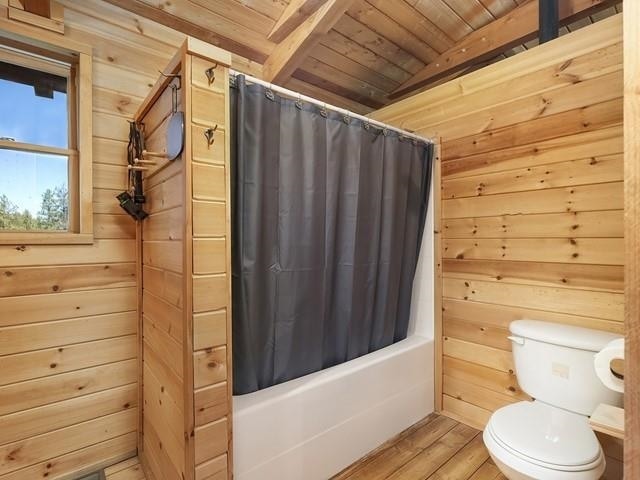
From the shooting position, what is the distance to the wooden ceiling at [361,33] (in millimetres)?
1775

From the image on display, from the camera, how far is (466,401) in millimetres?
2023

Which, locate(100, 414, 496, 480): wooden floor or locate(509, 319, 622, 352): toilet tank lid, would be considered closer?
locate(509, 319, 622, 352): toilet tank lid

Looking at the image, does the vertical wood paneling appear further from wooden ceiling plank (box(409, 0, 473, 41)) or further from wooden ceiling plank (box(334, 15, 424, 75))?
wooden ceiling plank (box(409, 0, 473, 41))

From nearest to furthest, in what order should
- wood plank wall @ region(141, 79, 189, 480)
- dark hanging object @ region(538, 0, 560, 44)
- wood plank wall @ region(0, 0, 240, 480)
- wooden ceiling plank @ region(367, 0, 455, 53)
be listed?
wood plank wall @ region(141, 79, 189, 480)
wood plank wall @ region(0, 0, 240, 480)
dark hanging object @ region(538, 0, 560, 44)
wooden ceiling plank @ region(367, 0, 455, 53)

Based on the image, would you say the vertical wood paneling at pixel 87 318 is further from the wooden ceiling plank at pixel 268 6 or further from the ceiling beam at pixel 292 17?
the ceiling beam at pixel 292 17

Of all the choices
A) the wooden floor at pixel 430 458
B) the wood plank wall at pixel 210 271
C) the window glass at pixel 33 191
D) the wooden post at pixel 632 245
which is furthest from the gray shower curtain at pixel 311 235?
the wooden post at pixel 632 245

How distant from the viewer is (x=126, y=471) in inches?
63.7

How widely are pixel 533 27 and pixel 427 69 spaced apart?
28.2 inches

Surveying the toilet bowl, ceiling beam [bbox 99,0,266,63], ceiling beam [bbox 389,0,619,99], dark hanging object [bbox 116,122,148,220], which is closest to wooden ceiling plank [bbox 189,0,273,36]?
ceiling beam [bbox 99,0,266,63]

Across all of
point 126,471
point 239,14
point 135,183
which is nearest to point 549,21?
point 239,14

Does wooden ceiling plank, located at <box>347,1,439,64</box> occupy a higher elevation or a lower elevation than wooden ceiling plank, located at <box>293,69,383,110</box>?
higher

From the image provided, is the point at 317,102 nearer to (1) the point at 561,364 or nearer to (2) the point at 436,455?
(1) the point at 561,364

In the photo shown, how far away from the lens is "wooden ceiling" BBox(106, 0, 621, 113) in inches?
69.9

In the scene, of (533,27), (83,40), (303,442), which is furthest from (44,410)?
(533,27)
